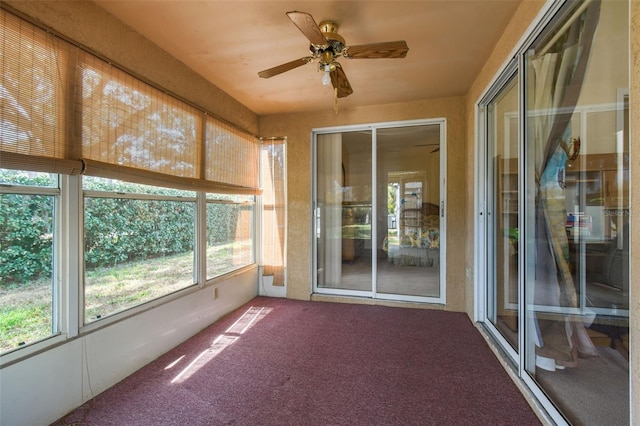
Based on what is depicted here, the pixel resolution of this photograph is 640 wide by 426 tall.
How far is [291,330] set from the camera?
9.48ft

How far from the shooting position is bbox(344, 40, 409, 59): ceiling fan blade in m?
1.80

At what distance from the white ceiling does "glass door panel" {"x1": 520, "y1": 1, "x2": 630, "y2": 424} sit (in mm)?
569

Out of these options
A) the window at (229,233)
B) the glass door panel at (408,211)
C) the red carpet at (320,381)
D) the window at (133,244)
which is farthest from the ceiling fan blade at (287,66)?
the red carpet at (320,381)

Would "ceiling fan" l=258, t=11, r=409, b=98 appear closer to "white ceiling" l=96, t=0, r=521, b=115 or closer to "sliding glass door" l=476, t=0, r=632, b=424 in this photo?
"white ceiling" l=96, t=0, r=521, b=115

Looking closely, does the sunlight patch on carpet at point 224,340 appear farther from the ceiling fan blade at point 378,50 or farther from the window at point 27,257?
the ceiling fan blade at point 378,50

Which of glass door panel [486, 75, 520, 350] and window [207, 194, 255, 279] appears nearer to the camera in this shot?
glass door panel [486, 75, 520, 350]

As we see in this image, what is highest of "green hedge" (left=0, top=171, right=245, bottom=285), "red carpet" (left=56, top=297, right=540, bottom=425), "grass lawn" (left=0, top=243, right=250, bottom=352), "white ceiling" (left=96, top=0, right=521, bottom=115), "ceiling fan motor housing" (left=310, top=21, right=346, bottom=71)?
"white ceiling" (left=96, top=0, right=521, bottom=115)

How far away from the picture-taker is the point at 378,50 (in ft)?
6.15

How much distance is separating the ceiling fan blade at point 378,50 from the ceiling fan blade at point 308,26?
205 mm

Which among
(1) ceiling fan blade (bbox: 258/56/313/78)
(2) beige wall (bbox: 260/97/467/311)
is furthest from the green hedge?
(1) ceiling fan blade (bbox: 258/56/313/78)

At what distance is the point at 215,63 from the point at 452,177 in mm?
2827

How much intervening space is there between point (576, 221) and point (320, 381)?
7.38 ft

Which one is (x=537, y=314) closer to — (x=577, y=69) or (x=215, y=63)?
(x=577, y=69)

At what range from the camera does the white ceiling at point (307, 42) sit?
189cm
